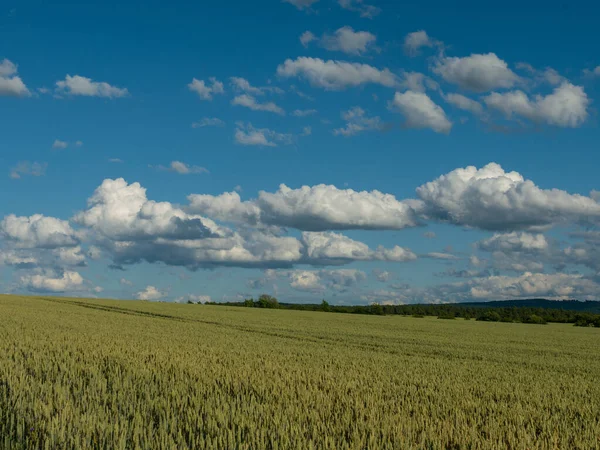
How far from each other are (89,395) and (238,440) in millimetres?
4026

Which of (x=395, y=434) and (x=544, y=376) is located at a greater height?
(x=395, y=434)

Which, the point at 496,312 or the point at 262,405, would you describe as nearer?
the point at 262,405

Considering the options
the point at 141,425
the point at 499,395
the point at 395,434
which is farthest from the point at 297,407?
the point at 499,395

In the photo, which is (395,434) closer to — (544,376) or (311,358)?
(311,358)

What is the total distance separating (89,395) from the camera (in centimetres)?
926

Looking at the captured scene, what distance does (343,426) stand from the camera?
24.7 feet

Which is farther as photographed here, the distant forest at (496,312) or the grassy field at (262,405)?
the distant forest at (496,312)

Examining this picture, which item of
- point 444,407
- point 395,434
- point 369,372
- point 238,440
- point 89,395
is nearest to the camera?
point 238,440

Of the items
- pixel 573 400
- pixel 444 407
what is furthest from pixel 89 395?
pixel 573 400

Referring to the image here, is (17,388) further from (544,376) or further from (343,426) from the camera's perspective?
(544,376)

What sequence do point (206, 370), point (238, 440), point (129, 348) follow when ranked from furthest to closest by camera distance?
point (129, 348) → point (206, 370) → point (238, 440)

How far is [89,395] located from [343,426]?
15.1ft

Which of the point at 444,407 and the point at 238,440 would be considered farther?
the point at 444,407

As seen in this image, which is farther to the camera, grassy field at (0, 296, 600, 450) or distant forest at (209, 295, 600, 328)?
distant forest at (209, 295, 600, 328)
